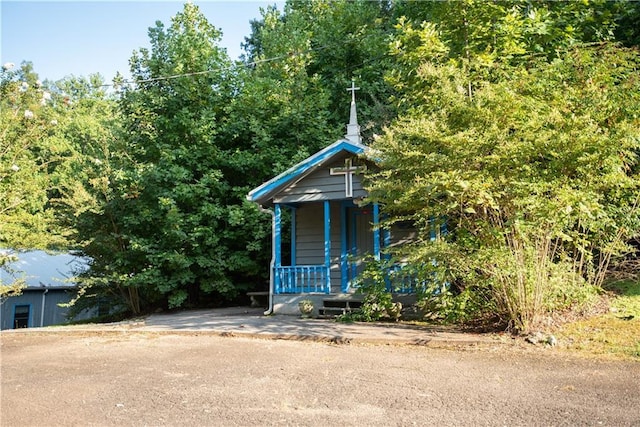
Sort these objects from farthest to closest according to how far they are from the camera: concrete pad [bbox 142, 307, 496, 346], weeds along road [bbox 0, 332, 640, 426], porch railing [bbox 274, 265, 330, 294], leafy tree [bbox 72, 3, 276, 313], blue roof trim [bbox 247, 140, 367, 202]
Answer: leafy tree [bbox 72, 3, 276, 313] < porch railing [bbox 274, 265, 330, 294] < blue roof trim [bbox 247, 140, 367, 202] < concrete pad [bbox 142, 307, 496, 346] < weeds along road [bbox 0, 332, 640, 426]

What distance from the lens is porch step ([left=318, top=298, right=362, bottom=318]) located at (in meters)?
10.4

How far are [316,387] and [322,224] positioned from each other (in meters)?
8.13

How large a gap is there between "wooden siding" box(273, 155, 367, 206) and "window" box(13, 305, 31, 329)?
1314cm

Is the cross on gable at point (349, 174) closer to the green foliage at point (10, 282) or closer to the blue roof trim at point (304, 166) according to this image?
the blue roof trim at point (304, 166)

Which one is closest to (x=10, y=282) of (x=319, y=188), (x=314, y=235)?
(x=314, y=235)

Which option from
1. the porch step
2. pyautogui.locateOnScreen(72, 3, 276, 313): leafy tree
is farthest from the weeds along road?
pyautogui.locateOnScreen(72, 3, 276, 313): leafy tree

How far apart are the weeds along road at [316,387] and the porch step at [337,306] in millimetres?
3133

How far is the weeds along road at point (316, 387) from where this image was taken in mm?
3906

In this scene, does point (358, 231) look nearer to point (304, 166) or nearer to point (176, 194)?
point (304, 166)

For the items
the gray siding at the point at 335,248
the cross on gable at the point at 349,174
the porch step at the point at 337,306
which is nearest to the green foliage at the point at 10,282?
the porch step at the point at 337,306

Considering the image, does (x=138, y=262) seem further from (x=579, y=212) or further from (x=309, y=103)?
(x=579, y=212)

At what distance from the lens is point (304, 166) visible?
439 inches

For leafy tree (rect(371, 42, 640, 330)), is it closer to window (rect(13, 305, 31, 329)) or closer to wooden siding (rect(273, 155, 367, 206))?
wooden siding (rect(273, 155, 367, 206))

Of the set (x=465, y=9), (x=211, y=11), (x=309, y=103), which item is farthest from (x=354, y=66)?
(x=465, y=9)
